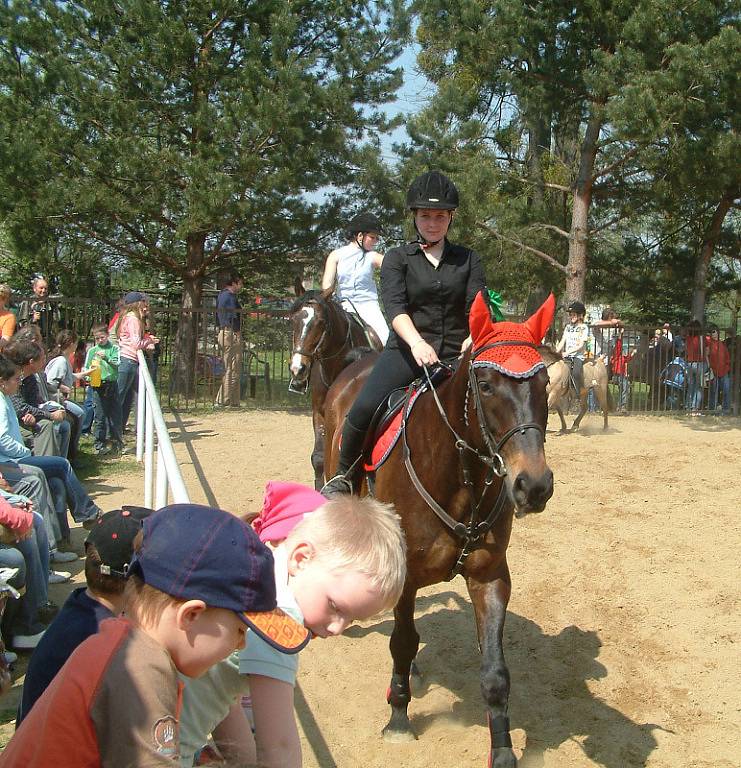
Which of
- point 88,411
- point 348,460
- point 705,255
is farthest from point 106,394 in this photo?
point 705,255

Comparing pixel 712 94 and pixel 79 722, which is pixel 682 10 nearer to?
pixel 712 94

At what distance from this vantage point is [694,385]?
1755 cm

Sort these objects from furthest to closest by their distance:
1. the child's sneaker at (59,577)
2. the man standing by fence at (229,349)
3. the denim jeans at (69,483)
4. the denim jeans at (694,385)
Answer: the denim jeans at (694,385) → the man standing by fence at (229,349) → the denim jeans at (69,483) → the child's sneaker at (59,577)

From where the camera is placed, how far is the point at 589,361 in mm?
15250

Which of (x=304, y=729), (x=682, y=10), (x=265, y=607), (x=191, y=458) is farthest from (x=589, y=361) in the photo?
(x=265, y=607)

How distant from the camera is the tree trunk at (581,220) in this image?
57.2 feet

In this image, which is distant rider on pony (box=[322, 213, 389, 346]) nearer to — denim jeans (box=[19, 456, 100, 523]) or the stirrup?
denim jeans (box=[19, 456, 100, 523])

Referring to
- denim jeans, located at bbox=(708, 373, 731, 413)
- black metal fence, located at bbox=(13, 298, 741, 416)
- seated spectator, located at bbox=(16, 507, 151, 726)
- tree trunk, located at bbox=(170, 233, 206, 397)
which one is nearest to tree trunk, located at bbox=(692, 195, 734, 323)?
black metal fence, located at bbox=(13, 298, 741, 416)

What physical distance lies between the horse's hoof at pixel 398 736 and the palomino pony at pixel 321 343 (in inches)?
155

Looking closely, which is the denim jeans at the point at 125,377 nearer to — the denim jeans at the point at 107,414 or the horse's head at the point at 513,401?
the denim jeans at the point at 107,414

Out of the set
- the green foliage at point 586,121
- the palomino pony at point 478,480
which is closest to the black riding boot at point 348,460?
the palomino pony at point 478,480

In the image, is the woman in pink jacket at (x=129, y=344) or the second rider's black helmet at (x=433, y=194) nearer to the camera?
the second rider's black helmet at (x=433, y=194)

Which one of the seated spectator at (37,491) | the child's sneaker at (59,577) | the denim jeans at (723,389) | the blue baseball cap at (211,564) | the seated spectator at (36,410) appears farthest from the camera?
the denim jeans at (723,389)

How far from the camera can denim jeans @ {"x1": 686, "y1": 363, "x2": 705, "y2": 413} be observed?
17422 millimetres
